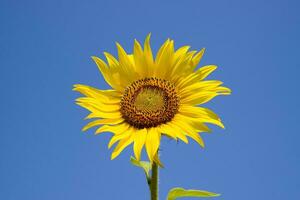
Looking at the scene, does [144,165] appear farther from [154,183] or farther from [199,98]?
[199,98]

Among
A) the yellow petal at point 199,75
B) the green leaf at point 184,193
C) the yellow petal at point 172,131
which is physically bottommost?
the green leaf at point 184,193

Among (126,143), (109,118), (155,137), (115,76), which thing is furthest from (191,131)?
(115,76)

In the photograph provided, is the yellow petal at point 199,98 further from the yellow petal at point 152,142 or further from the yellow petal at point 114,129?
the yellow petal at point 114,129

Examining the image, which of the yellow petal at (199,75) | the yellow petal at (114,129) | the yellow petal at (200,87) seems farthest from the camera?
the yellow petal at (199,75)

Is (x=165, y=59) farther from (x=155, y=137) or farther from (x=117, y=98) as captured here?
(x=155, y=137)

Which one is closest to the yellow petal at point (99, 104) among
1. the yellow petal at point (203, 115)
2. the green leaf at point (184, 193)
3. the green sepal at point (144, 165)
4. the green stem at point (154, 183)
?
the green sepal at point (144, 165)

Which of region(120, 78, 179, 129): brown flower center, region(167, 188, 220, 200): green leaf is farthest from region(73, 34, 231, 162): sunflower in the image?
region(167, 188, 220, 200): green leaf

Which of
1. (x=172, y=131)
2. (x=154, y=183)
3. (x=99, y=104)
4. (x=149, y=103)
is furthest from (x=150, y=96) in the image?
(x=154, y=183)

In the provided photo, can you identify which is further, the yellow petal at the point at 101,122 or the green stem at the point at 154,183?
the yellow petal at the point at 101,122

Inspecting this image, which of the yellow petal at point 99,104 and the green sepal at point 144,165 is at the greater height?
the yellow petal at point 99,104
